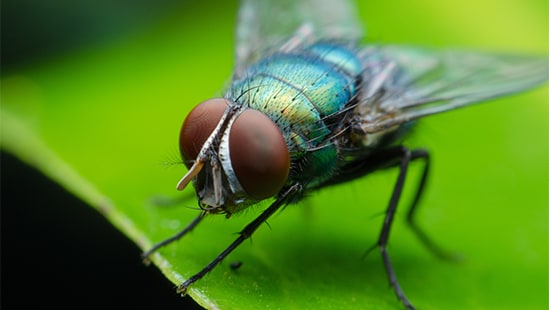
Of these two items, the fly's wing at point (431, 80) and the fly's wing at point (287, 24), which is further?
the fly's wing at point (287, 24)

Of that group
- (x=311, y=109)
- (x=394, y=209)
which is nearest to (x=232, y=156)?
(x=311, y=109)

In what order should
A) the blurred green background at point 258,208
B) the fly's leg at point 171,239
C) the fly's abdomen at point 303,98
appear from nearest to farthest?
the fly's abdomen at point 303,98
the fly's leg at point 171,239
the blurred green background at point 258,208

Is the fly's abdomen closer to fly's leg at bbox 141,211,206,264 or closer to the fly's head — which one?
the fly's head

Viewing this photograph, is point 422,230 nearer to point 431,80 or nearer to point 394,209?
point 394,209

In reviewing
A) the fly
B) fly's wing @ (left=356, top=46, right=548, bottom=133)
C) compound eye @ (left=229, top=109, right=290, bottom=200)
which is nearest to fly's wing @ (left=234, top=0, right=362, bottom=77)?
the fly

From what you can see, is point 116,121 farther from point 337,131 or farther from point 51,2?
point 337,131

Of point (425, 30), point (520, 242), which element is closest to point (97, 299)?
point (520, 242)

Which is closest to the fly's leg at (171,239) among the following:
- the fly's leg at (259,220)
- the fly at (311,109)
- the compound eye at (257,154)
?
the fly at (311,109)

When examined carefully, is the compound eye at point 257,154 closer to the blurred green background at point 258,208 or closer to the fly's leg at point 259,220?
the fly's leg at point 259,220

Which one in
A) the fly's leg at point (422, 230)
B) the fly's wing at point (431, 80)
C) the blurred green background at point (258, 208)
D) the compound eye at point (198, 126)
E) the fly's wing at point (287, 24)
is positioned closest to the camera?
the compound eye at point (198, 126)
